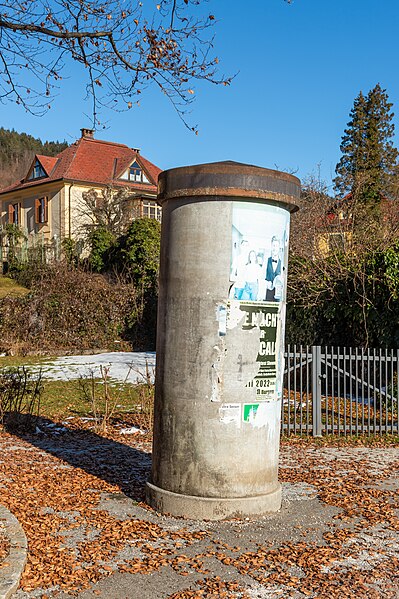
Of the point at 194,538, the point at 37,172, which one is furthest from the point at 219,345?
the point at 37,172

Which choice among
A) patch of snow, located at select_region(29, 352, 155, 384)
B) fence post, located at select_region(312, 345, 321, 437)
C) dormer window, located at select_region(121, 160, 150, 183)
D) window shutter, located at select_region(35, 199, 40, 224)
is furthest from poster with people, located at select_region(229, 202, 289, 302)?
window shutter, located at select_region(35, 199, 40, 224)

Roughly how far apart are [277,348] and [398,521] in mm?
1887

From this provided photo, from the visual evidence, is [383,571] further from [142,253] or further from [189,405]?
[142,253]

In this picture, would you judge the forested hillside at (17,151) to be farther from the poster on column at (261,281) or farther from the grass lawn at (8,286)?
the poster on column at (261,281)

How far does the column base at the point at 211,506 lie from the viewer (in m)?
5.67

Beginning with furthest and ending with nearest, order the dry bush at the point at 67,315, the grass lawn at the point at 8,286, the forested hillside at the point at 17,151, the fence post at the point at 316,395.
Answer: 1. the forested hillside at the point at 17,151
2. the grass lawn at the point at 8,286
3. the dry bush at the point at 67,315
4. the fence post at the point at 316,395

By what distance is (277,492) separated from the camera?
19.7ft

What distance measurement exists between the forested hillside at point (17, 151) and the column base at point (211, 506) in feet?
201

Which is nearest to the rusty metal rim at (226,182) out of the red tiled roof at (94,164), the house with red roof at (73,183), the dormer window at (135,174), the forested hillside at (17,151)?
the house with red roof at (73,183)

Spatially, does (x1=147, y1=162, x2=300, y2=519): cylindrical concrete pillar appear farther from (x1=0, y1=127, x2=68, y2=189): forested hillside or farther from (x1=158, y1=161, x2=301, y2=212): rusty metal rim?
(x1=0, y1=127, x2=68, y2=189): forested hillside

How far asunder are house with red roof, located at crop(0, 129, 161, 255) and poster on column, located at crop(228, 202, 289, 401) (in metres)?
31.8

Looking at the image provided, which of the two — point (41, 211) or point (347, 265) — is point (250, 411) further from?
point (41, 211)

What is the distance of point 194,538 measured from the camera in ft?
17.1

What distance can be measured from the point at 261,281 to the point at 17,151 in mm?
73977
